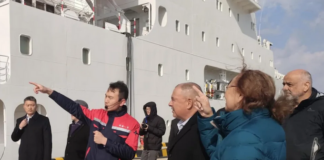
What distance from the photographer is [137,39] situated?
10.2 m

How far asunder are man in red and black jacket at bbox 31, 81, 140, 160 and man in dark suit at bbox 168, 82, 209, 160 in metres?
0.48

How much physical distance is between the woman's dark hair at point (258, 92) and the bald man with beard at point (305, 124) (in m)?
0.99

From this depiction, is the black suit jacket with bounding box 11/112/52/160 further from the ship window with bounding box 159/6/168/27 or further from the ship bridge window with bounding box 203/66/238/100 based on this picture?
the ship bridge window with bounding box 203/66/238/100

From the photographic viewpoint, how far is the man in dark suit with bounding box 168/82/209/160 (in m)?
2.44

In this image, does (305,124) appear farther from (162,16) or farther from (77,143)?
(162,16)

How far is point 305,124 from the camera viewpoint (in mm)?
Result: 2592

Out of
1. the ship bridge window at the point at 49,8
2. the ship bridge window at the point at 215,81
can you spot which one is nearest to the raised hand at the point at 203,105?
the ship bridge window at the point at 49,8

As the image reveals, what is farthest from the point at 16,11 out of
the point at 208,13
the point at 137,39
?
the point at 208,13

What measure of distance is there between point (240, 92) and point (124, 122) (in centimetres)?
145

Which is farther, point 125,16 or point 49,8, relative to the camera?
point 125,16


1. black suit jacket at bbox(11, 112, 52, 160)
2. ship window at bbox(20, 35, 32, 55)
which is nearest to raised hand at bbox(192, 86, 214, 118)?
black suit jacket at bbox(11, 112, 52, 160)

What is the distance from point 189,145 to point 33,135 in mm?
2473

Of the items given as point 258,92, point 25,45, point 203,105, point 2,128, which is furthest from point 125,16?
point 258,92

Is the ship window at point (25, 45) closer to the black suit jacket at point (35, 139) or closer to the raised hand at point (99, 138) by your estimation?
the black suit jacket at point (35, 139)
